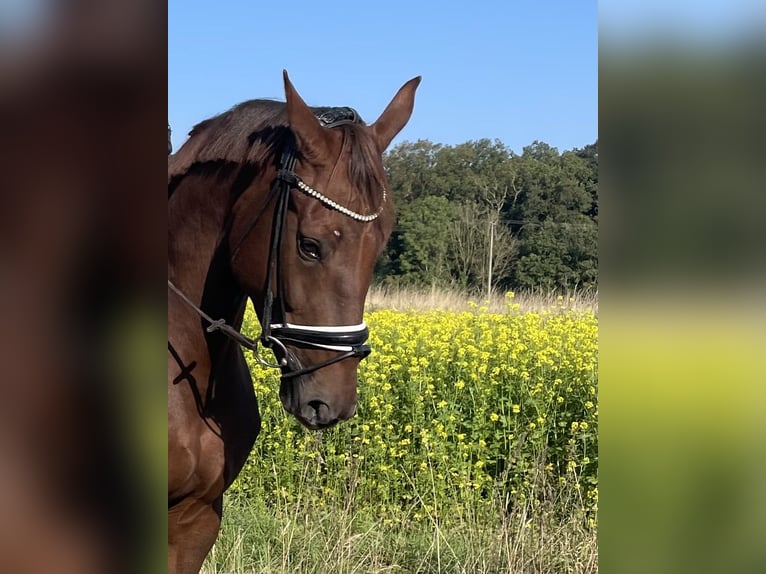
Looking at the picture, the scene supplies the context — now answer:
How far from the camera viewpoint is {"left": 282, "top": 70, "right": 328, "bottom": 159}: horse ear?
1.99 meters

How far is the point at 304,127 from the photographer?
6.68ft

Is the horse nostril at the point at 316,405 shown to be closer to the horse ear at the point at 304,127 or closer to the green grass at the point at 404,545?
the horse ear at the point at 304,127

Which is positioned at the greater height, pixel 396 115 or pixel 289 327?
pixel 396 115

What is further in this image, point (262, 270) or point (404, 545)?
point (404, 545)

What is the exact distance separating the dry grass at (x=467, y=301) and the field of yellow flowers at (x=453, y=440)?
5.88 ft

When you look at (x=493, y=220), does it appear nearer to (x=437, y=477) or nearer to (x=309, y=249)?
(x=437, y=477)

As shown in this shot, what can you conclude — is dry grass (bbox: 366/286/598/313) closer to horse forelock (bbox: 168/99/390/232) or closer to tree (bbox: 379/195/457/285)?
horse forelock (bbox: 168/99/390/232)

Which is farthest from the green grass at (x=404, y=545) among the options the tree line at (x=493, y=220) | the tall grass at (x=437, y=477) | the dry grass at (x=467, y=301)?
the tree line at (x=493, y=220)

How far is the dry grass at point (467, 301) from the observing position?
6555mm
